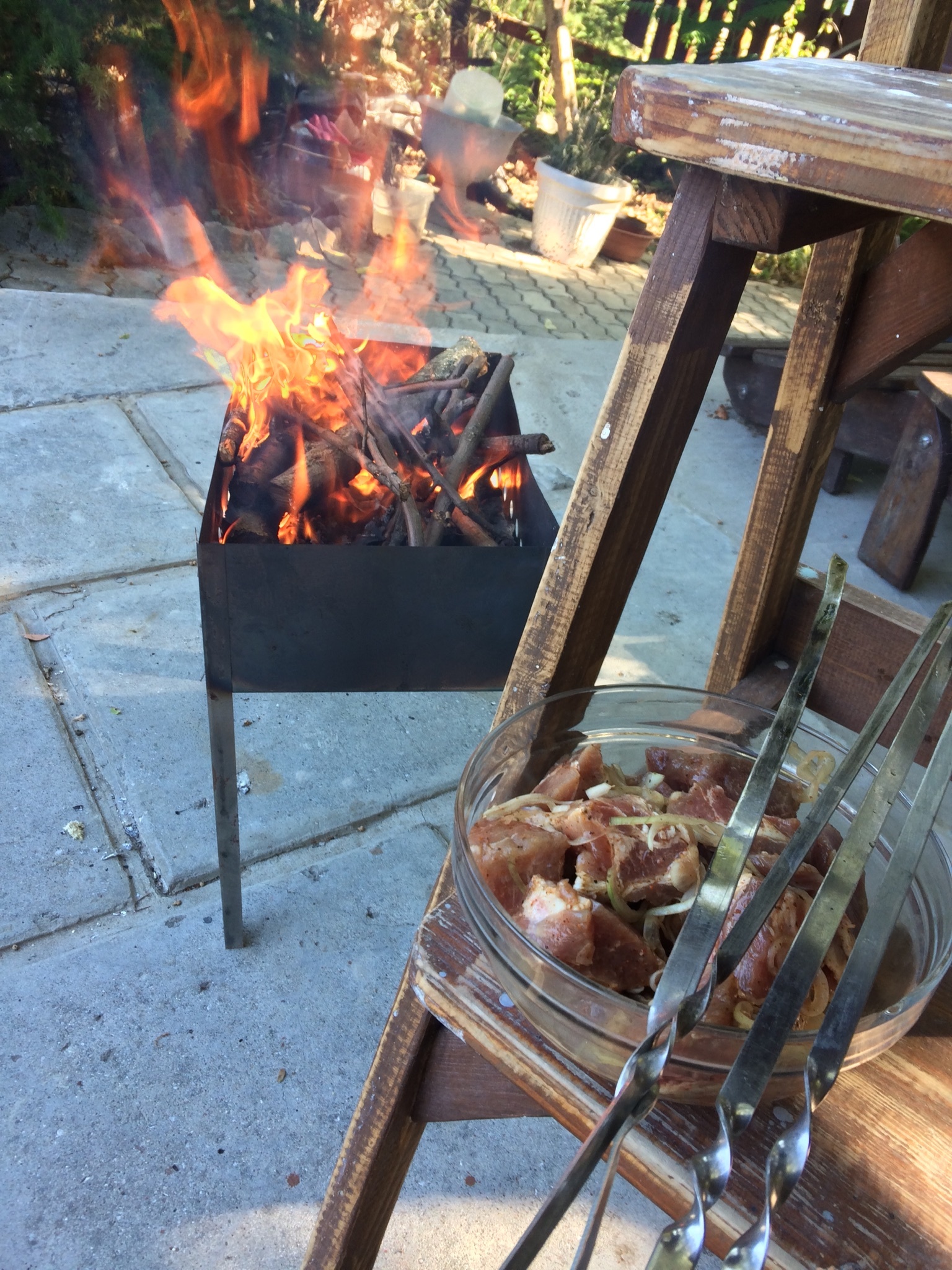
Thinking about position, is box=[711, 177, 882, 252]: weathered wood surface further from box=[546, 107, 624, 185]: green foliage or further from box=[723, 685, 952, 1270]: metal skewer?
box=[546, 107, 624, 185]: green foliage

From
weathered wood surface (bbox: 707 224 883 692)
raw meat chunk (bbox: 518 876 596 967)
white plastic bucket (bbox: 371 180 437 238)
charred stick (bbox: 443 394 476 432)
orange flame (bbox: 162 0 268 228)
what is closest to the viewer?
raw meat chunk (bbox: 518 876 596 967)

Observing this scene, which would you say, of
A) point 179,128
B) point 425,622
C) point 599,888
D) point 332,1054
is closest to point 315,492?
point 425,622

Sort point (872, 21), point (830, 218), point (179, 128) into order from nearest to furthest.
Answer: point (830, 218) → point (872, 21) → point (179, 128)

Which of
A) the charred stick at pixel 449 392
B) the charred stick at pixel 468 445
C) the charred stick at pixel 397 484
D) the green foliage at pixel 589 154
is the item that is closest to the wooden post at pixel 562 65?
the green foliage at pixel 589 154

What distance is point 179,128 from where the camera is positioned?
524 centimetres

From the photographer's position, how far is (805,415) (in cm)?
130

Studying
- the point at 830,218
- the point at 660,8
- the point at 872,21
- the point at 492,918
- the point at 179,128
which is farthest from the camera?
the point at 660,8

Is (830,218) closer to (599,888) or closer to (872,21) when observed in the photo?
(872,21)

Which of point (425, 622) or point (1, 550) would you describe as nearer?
point (425, 622)

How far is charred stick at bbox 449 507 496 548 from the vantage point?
1.87m

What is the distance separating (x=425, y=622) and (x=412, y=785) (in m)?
0.83

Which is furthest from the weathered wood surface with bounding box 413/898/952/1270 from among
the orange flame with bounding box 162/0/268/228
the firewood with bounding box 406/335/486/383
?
the orange flame with bounding box 162/0/268/228

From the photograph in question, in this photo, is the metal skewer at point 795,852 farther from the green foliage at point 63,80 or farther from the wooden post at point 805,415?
the green foliage at point 63,80

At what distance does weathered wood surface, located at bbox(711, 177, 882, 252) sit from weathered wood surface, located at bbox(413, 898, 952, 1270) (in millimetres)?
700
